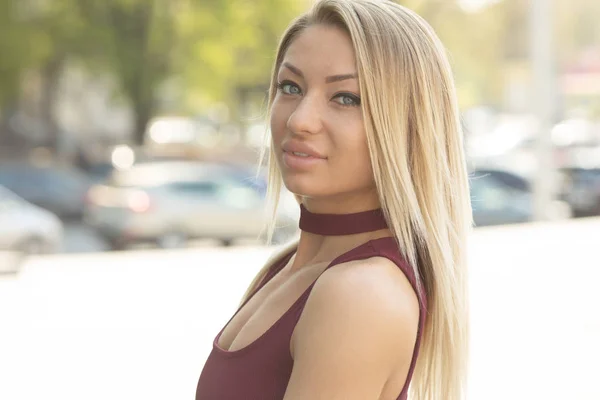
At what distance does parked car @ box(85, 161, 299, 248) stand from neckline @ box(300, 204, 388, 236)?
54.8 feet

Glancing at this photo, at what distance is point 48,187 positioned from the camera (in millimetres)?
26641

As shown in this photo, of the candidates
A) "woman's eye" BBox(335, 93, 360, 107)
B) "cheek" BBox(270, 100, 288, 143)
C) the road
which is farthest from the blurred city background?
"woman's eye" BBox(335, 93, 360, 107)

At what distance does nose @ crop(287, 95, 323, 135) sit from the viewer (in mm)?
1596

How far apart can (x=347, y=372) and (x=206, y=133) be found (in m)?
50.1

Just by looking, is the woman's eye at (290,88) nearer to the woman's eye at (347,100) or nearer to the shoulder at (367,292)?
the woman's eye at (347,100)

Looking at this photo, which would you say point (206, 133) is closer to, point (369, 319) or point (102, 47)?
point (102, 47)

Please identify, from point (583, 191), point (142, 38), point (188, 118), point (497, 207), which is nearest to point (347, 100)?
point (497, 207)

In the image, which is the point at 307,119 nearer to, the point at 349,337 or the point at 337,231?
the point at 337,231

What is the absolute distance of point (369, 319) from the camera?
1429 millimetres

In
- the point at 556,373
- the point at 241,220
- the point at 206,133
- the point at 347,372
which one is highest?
the point at 347,372

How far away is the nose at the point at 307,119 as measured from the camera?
160 cm

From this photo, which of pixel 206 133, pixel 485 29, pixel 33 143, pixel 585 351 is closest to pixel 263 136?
pixel 585 351

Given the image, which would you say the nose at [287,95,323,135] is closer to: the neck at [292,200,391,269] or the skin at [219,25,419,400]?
the skin at [219,25,419,400]

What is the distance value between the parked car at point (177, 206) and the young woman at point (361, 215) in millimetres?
16718
